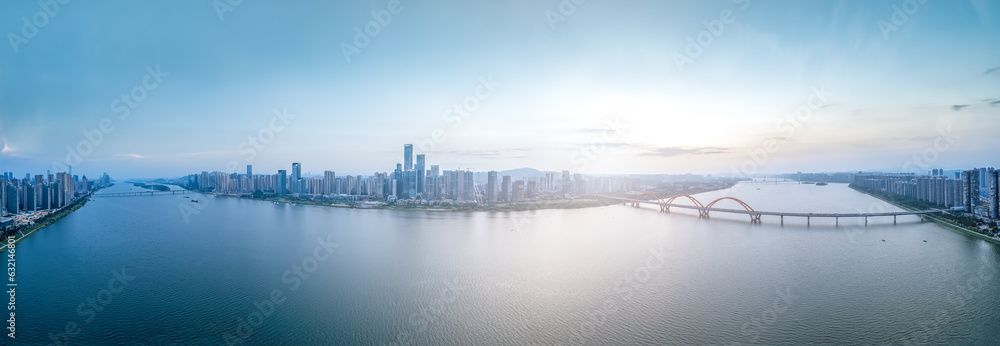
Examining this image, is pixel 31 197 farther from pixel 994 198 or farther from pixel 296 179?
pixel 994 198

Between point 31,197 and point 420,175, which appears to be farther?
point 420,175

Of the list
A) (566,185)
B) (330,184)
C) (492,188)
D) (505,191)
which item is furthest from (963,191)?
(330,184)

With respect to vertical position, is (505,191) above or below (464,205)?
above

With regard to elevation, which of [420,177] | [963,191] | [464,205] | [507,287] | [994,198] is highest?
[420,177]

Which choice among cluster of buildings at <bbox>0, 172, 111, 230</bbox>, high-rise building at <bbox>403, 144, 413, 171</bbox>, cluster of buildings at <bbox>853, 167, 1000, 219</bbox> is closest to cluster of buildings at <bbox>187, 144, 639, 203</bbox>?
high-rise building at <bbox>403, 144, 413, 171</bbox>

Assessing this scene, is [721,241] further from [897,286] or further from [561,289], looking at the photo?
[561,289]

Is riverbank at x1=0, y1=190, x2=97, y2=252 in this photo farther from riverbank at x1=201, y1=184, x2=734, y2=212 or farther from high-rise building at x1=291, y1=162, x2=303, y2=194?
high-rise building at x1=291, y1=162, x2=303, y2=194
